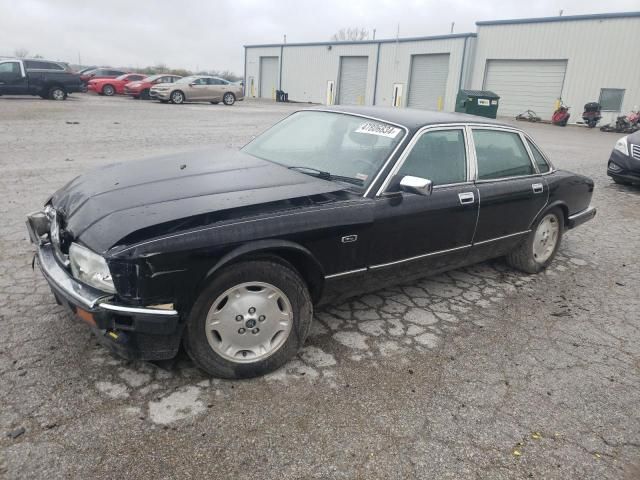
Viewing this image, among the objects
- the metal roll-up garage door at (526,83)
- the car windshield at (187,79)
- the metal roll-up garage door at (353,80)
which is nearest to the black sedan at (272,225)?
the car windshield at (187,79)

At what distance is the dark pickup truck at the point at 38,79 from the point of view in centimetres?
2123

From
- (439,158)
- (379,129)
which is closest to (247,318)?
(379,129)

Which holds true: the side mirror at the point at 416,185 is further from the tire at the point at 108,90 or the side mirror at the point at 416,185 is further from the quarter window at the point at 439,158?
the tire at the point at 108,90

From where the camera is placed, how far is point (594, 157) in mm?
13680

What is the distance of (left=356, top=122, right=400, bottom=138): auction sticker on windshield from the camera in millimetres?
3647

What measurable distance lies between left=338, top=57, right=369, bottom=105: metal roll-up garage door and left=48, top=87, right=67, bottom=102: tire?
63.1 feet

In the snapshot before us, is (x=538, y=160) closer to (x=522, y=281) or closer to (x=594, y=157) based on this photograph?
(x=522, y=281)

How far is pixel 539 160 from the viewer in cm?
477

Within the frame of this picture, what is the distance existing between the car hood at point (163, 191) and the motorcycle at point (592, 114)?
24389 millimetres

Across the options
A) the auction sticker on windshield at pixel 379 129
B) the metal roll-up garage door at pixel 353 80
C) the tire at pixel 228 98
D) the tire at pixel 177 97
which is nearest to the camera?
the auction sticker on windshield at pixel 379 129

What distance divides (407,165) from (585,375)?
1780 mm

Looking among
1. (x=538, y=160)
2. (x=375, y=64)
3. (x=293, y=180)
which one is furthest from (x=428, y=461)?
(x=375, y=64)

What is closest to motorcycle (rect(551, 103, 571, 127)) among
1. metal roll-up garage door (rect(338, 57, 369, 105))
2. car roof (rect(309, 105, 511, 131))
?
metal roll-up garage door (rect(338, 57, 369, 105))

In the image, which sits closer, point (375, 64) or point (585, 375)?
point (585, 375)
